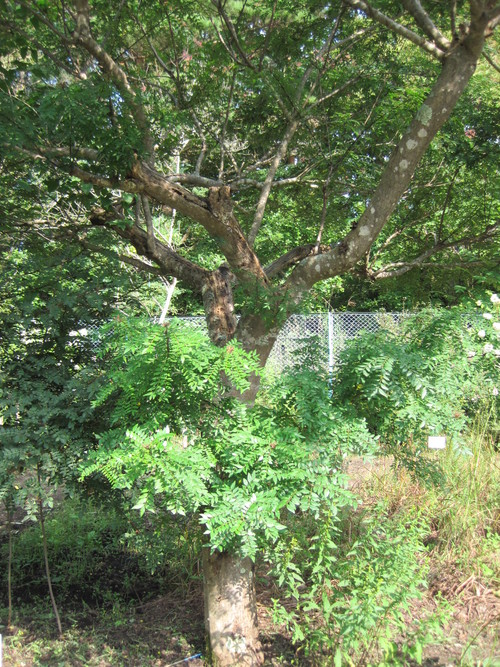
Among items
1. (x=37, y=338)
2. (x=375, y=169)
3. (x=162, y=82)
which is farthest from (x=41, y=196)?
(x=375, y=169)

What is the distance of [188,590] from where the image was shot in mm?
3475

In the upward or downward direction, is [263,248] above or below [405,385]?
above

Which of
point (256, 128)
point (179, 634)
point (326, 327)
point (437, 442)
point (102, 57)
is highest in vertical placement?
point (256, 128)

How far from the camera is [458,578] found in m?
3.44

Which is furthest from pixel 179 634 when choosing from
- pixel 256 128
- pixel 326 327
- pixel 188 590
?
pixel 326 327

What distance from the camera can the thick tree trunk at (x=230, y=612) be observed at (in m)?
2.63

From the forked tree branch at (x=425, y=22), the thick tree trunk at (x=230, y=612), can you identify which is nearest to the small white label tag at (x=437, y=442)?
the thick tree trunk at (x=230, y=612)

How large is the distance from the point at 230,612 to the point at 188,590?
89 centimetres

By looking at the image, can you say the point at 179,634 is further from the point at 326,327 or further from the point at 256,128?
the point at 326,327

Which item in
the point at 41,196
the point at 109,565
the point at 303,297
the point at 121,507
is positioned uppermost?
the point at 41,196

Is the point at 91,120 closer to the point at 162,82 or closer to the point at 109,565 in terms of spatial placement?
the point at 162,82

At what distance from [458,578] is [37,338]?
9.94ft

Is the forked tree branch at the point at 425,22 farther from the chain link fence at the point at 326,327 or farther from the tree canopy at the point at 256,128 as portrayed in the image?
the chain link fence at the point at 326,327

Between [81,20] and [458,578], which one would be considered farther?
[458,578]
